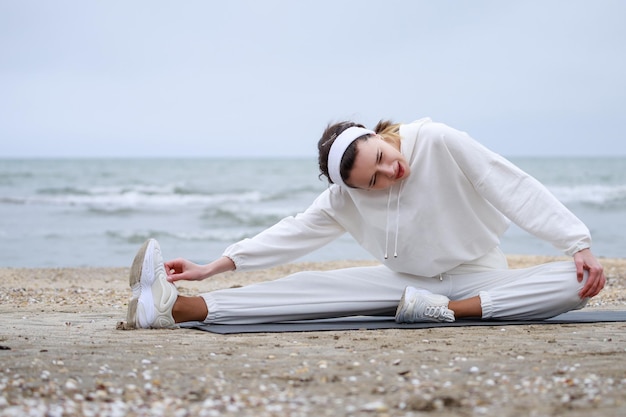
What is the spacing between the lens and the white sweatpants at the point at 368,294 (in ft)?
12.6

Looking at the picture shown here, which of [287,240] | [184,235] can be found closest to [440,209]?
[287,240]

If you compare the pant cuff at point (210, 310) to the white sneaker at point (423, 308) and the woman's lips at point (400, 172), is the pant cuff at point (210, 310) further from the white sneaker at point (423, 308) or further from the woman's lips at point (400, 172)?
the woman's lips at point (400, 172)

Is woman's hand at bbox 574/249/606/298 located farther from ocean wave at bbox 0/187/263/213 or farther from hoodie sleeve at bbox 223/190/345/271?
ocean wave at bbox 0/187/263/213

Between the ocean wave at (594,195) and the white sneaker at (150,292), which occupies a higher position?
the ocean wave at (594,195)

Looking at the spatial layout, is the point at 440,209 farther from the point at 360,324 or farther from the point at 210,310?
the point at 210,310

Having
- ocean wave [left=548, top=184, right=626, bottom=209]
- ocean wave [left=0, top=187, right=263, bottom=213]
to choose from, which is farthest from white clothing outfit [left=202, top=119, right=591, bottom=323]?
ocean wave [left=548, top=184, right=626, bottom=209]

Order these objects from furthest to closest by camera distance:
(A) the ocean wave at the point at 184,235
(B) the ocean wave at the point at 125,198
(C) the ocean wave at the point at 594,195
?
1. (C) the ocean wave at the point at 594,195
2. (B) the ocean wave at the point at 125,198
3. (A) the ocean wave at the point at 184,235

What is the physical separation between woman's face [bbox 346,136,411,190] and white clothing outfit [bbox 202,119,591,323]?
0.15 metres

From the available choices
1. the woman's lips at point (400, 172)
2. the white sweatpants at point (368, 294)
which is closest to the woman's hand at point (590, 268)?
the white sweatpants at point (368, 294)

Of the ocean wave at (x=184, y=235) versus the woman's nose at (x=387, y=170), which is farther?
the ocean wave at (x=184, y=235)

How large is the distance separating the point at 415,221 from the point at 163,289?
1.29 metres

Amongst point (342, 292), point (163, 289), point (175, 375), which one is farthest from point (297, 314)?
point (175, 375)

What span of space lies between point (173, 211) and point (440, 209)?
16.7 m

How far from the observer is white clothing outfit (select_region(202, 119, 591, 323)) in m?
3.69
